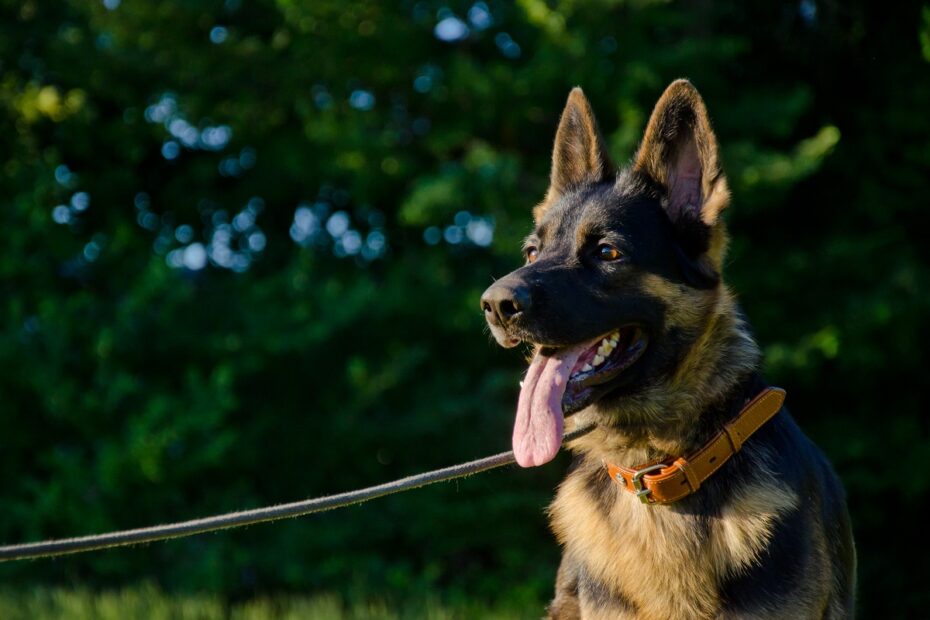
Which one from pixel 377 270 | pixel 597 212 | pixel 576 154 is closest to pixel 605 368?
pixel 597 212

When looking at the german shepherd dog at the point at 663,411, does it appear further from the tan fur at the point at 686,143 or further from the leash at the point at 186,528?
the leash at the point at 186,528

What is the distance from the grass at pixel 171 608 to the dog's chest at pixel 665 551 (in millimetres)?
4008

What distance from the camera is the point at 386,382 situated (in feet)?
29.6

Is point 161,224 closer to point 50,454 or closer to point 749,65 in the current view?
point 50,454

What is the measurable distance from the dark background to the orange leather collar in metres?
5.29

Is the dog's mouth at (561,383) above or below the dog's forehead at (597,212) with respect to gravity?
below

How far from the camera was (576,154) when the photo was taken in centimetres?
378

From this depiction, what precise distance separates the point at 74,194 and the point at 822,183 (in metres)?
7.69

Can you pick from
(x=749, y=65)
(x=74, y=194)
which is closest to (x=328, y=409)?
(x=74, y=194)

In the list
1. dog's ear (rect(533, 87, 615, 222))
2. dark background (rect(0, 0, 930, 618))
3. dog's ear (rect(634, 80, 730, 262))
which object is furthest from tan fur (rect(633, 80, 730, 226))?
dark background (rect(0, 0, 930, 618))

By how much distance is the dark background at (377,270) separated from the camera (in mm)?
8500

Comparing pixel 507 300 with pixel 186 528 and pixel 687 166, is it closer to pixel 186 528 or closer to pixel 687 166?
pixel 687 166

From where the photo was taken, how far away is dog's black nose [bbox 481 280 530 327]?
2.95 metres

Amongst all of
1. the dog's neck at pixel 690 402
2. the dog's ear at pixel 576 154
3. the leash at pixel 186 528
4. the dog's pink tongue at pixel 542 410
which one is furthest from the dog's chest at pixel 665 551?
the dog's ear at pixel 576 154
